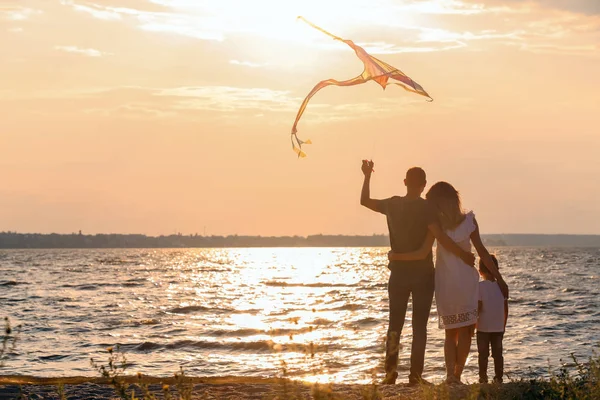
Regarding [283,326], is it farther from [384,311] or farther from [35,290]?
[35,290]

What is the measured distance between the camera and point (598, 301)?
34812 millimetres

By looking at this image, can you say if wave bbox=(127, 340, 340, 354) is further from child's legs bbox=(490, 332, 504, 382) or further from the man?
the man

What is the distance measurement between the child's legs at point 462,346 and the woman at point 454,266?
0.02m

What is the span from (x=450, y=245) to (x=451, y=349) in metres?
1.20

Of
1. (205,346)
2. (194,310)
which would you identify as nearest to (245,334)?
(205,346)

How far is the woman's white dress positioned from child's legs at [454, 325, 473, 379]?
165 mm

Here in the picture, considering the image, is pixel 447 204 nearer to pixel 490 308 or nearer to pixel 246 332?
pixel 490 308

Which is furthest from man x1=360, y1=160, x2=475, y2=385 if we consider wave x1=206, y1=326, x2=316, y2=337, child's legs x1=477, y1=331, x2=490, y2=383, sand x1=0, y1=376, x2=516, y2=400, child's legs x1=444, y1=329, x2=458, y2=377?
wave x1=206, y1=326, x2=316, y2=337

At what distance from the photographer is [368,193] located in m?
8.69

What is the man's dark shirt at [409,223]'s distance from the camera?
27.8ft

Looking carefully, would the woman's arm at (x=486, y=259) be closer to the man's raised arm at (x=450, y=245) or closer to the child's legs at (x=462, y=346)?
the man's raised arm at (x=450, y=245)

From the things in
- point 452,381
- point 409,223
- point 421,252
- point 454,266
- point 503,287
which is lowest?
point 452,381

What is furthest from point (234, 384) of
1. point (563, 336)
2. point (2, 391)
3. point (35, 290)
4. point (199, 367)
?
point (35, 290)

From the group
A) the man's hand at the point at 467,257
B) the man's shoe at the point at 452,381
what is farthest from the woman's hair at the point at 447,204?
the man's shoe at the point at 452,381
